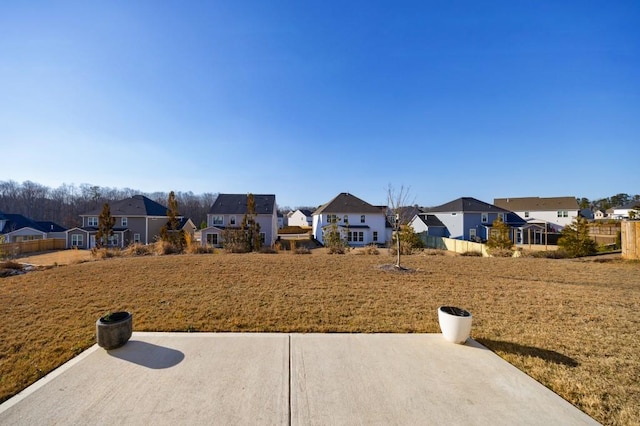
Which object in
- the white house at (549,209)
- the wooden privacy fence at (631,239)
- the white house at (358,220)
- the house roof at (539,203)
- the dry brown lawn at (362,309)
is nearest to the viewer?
the dry brown lawn at (362,309)

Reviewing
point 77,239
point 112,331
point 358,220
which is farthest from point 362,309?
point 77,239

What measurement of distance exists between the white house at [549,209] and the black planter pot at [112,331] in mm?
52792

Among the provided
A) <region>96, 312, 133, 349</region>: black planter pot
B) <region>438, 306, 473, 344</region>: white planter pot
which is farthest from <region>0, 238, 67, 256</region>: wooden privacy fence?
<region>438, 306, 473, 344</region>: white planter pot

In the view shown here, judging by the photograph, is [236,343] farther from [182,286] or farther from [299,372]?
[182,286]

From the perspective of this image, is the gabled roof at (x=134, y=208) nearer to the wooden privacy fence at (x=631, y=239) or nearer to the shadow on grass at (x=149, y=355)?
the shadow on grass at (x=149, y=355)

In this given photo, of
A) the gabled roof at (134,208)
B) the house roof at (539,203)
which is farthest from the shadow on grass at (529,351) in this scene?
the house roof at (539,203)

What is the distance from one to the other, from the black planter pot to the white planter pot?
5.12 meters

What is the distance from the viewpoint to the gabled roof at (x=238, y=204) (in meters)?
31.5

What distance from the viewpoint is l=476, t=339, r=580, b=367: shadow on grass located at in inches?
151

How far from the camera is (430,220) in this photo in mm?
36406

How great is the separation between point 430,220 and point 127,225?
38.7 m

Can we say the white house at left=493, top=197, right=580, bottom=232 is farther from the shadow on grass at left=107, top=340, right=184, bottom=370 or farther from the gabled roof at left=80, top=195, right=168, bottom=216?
the gabled roof at left=80, top=195, right=168, bottom=216

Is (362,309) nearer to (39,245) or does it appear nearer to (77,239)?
(77,239)

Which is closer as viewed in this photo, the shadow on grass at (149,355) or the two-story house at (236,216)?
the shadow on grass at (149,355)
